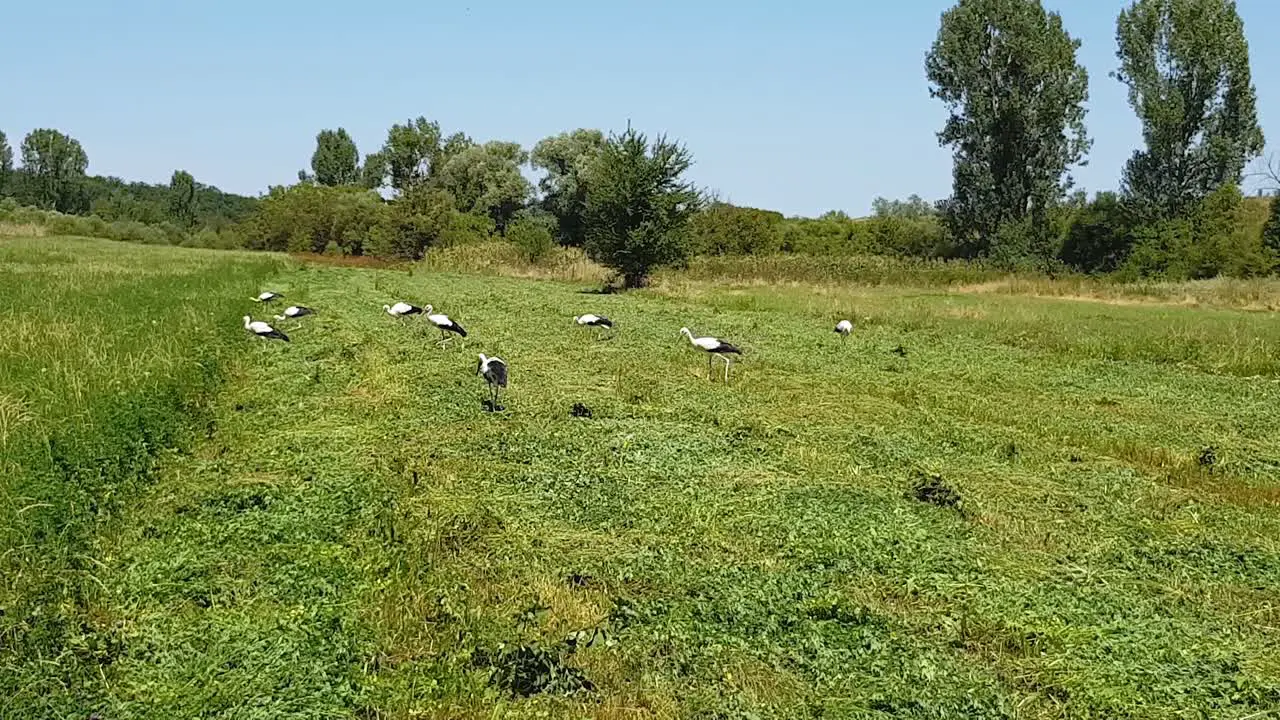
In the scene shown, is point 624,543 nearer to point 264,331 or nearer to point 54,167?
point 264,331

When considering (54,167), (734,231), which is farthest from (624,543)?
(54,167)

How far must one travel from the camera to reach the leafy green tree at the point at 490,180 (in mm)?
63719

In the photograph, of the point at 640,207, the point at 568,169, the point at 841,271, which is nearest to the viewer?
the point at 640,207

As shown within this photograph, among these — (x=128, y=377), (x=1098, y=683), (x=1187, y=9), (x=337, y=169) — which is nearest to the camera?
(x=1098, y=683)

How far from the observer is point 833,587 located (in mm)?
5695

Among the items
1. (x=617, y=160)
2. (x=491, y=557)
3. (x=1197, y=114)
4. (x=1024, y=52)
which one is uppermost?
(x=1024, y=52)

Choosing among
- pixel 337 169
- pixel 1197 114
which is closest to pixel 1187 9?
pixel 1197 114

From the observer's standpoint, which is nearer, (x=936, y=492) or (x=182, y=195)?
(x=936, y=492)

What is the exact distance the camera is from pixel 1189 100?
39.9 meters

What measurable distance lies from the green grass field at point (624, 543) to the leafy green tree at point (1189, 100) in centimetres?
3095

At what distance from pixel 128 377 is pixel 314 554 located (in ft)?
16.1

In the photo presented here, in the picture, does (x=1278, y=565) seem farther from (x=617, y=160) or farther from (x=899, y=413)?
(x=617, y=160)

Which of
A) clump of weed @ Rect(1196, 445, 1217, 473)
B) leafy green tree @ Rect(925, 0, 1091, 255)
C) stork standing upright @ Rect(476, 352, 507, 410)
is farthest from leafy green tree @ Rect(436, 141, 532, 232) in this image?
clump of weed @ Rect(1196, 445, 1217, 473)

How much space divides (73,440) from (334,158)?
8977cm
